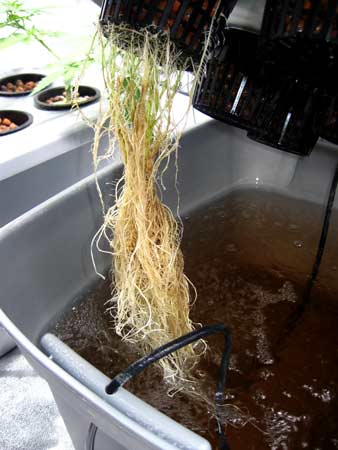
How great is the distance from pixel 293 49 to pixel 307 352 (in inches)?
17.1

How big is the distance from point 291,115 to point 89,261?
41cm

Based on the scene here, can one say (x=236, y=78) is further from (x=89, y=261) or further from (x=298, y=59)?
(x=89, y=261)

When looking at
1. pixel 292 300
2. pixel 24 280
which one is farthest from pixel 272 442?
pixel 24 280

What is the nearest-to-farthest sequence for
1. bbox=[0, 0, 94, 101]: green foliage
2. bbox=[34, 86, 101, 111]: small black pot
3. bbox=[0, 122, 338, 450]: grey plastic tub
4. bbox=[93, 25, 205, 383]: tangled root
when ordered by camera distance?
→ bbox=[0, 122, 338, 450]: grey plastic tub < bbox=[93, 25, 205, 383]: tangled root < bbox=[0, 0, 94, 101]: green foliage < bbox=[34, 86, 101, 111]: small black pot

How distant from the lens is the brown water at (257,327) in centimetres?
56

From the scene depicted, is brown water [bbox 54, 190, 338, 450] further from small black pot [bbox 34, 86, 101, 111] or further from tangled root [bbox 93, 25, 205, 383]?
small black pot [bbox 34, 86, 101, 111]

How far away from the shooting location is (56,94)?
121 centimetres

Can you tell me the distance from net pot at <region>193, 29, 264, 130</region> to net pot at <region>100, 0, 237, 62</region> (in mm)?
117

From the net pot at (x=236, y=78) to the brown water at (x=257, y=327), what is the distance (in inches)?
12.1

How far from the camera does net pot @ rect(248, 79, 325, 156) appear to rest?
58 centimetres

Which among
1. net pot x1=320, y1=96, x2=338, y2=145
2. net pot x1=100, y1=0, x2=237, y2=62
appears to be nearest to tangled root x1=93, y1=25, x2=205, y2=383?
net pot x1=100, y1=0, x2=237, y2=62

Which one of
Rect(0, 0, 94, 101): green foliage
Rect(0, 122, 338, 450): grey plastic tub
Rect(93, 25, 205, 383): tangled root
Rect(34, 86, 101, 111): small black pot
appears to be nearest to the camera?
Rect(0, 122, 338, 450): grey plastic tub

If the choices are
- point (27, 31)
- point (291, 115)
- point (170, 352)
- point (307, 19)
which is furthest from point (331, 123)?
point (27, 31)

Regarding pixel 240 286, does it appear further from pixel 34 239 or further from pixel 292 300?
pixel 34 239
